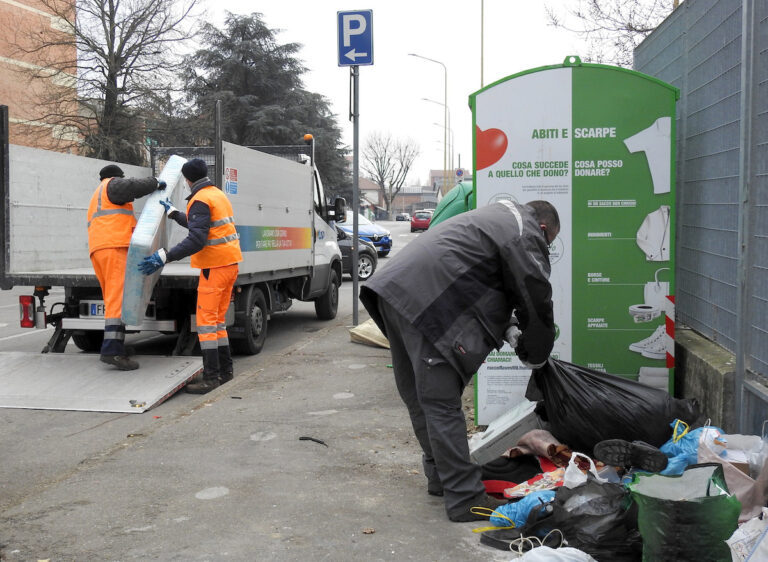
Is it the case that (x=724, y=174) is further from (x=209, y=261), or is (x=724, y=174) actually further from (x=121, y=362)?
(x=121, y=362)

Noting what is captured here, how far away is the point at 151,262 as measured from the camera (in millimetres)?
7020

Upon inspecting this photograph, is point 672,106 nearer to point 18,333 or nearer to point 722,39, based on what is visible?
point 722,39

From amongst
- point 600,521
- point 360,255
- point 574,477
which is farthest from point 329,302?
point 600,521

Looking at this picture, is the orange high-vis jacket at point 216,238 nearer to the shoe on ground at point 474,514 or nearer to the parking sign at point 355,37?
the parking sign at point 355,37

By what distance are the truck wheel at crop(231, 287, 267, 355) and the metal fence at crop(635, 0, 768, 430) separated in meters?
4.72

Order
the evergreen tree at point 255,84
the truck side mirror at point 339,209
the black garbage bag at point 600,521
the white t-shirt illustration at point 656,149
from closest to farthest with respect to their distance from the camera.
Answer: the black garbage bag at point 600,521, the white t-shirt illustration at point 656,149, the truck side mirror at point 339,209, the evergreen tree at point 255,84

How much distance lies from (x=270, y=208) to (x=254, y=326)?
1.43m

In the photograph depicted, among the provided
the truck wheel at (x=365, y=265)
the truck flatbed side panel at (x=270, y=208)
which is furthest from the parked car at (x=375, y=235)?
the truck flatbed side panel at (x=270, y=208)

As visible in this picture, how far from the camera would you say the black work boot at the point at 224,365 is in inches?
286

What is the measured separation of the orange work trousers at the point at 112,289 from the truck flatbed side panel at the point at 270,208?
1.30 metres

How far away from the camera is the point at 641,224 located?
5.05 metres

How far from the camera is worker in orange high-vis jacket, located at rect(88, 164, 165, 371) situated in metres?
7.24

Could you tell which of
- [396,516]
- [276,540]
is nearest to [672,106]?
[396,516]

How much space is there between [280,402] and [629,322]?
2.86 m
